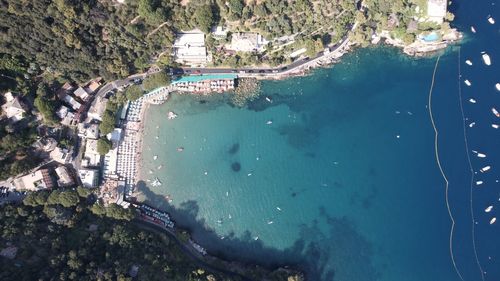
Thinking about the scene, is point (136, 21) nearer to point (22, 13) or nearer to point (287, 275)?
point (22, 13)

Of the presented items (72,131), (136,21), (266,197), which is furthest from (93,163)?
(266,197)

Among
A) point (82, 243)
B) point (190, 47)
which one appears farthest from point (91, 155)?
point (190, 47)

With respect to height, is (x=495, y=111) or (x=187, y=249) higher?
(x=495, y=111)

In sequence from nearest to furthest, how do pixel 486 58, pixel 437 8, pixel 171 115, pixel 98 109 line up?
1. pixel 437 8
2. pixel 98 109
3. pixel 171 115
4. pixel 486 58

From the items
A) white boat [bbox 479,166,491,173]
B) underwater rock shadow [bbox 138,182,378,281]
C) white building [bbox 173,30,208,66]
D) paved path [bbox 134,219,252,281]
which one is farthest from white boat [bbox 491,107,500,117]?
paved path [bbox 134,219,252,281]

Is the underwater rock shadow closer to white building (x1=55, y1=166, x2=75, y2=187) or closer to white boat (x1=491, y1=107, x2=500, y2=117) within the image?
white building (x1=55, y1=166, x2=75, y2=187)

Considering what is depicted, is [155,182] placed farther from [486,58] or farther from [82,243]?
[486,58]

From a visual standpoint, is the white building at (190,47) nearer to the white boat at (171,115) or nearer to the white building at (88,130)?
the white boat at (171,115)
